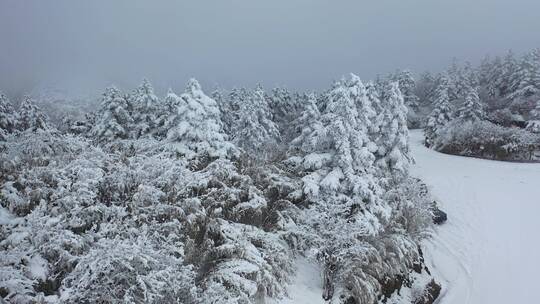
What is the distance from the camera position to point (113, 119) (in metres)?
25.4

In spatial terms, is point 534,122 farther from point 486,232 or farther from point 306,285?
point 306,285

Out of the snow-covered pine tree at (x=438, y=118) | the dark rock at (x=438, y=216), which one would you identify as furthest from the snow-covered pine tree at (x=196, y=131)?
the snow-covered pine tree at (x=438, y=118)

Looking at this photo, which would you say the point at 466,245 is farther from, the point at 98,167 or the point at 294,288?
the point at 98,167

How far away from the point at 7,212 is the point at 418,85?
264 feet

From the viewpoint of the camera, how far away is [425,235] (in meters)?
17.1

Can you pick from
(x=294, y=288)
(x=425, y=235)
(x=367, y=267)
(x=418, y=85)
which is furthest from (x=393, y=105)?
(x=418, y=85)

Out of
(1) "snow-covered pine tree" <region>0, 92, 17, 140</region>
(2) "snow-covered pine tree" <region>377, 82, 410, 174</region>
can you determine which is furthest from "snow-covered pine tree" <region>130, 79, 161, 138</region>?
(2) "snow-covered pine tree" <region>377, 82, 410, 174</region>

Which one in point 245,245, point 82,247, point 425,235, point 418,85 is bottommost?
point 425,235

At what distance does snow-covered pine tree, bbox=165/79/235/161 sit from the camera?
487 inches

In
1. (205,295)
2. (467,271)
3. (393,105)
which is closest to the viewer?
(205,295)

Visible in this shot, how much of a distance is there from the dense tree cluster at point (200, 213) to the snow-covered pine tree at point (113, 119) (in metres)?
11.7

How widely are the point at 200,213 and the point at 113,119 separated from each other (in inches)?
735

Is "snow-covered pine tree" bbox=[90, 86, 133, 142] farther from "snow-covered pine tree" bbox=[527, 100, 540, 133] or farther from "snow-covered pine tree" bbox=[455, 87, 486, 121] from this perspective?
"snow-covered pine tree" bbox=[527, 100, 540, 133]

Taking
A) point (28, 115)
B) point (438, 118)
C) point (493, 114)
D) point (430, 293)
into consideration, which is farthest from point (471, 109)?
point (28, 115)
